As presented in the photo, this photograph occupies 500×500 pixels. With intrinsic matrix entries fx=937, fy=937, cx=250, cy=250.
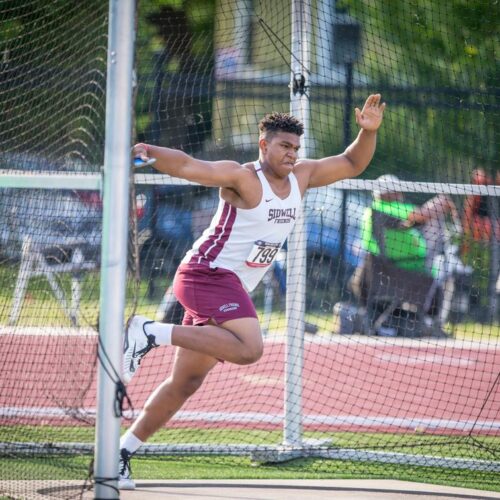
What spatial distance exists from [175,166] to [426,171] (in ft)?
25.1

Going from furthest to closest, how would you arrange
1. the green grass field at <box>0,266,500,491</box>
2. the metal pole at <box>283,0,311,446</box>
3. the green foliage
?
the green foliage → the metal pole at <box>283,0,311,446</box> → the green grass field at <box>0,266,500,491</box>

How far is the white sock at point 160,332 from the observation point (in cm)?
564

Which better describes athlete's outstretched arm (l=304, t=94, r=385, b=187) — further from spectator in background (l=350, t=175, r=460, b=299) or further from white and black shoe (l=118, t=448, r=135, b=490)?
spectator in background (l=350, t=175, r=460, b=299)

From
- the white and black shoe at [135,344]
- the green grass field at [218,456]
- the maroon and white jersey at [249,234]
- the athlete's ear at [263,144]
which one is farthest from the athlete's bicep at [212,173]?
the white and black shoe at [135,344]

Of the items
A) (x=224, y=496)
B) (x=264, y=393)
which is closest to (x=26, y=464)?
(x=224, y=496)

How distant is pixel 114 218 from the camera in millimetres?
4102

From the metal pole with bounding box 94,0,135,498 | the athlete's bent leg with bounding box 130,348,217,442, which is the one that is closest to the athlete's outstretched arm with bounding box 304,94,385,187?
the athlete's bent leg with bounding box 130,348,217,442

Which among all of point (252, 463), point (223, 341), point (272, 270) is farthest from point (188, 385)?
point (272, 270)

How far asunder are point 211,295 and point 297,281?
1.41 metres

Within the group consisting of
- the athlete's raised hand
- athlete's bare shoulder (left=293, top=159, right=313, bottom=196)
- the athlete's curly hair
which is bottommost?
athlete's bare shoulder (left=293, top=159, right=313, bottom=196)

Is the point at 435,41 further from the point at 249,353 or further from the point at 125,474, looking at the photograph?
the point at 125,474

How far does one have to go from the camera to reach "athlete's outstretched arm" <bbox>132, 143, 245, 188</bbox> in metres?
5.32

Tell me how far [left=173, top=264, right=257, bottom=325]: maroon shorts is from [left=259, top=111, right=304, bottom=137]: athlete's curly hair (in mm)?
981

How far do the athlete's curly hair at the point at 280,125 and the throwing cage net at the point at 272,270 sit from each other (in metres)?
0.96
